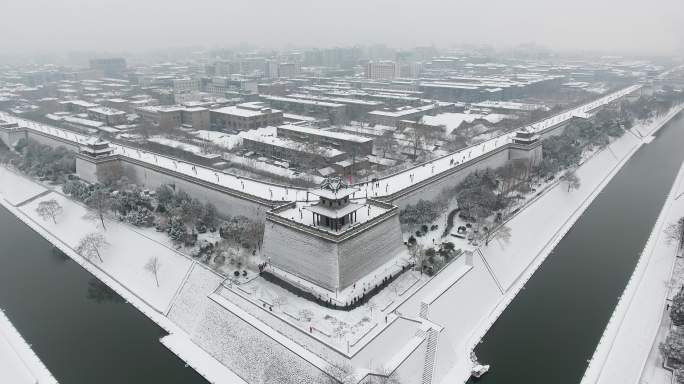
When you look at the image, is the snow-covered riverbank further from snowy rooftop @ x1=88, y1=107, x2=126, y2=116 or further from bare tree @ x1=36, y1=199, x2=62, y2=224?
snowy rooftop @ x1=88, y1=107, x2=126, y2=116

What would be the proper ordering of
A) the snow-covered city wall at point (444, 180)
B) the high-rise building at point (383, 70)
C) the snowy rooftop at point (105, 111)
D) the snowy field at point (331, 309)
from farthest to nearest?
the high-rise building at point (383, 70) → the snowy rooftop at point (105, 111) → the snow-covered city wall at point (444, 180) → the snowy field at point (331, 309)

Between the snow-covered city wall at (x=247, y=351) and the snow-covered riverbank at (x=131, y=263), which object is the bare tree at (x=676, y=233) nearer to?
the snow-covered city wall at (x=247, y=351)

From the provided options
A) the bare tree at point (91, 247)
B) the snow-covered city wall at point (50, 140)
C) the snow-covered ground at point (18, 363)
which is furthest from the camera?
the snow-covered city wall at point (50, 140)

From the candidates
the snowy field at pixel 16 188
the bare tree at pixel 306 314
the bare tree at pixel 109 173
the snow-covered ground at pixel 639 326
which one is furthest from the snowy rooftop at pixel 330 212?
the snowy field at pixel 16 188

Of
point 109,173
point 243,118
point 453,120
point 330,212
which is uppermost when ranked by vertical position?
point 330,212

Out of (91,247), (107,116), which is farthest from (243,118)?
(91,247)

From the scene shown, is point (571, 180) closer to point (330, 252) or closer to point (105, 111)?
point (330, 252)

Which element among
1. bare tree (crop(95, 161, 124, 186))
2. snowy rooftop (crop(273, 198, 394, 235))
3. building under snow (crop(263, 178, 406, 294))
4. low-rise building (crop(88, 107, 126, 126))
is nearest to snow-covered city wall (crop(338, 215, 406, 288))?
building under snow (crop(263, 178, 406, 294))
